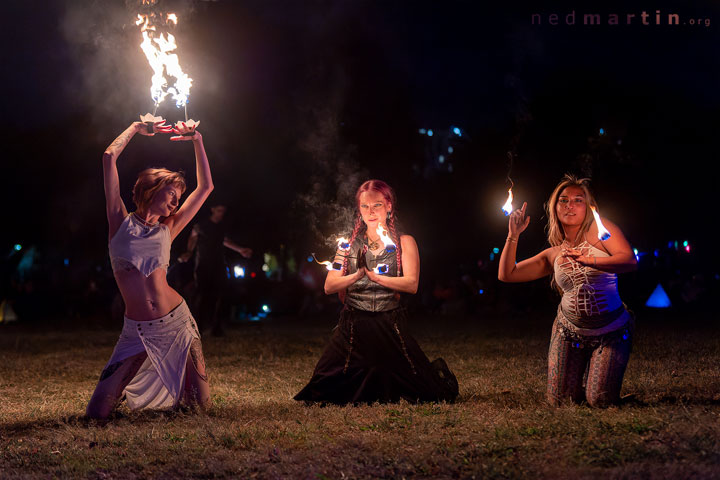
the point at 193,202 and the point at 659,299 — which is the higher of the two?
the point at 193,202

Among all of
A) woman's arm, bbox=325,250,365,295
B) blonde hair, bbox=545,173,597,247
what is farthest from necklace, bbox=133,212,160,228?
A: blonde hair, bbox=545,173,597,247

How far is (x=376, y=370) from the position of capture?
21.6ft

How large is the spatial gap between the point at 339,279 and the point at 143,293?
1.68 m

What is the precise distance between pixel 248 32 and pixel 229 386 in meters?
15.1

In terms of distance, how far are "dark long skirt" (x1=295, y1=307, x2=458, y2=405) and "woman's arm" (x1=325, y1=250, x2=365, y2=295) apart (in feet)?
1.25

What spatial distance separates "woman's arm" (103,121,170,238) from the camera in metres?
5.91

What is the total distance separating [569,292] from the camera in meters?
6.18

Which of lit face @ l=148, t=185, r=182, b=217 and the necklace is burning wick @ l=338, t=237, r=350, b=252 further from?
the necklace

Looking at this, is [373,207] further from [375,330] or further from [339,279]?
[375,330]

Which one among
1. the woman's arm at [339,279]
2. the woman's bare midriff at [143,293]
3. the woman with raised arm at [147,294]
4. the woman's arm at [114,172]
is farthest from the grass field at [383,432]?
the woman's arm at [114,172]

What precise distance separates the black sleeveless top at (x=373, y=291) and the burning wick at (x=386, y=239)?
3 cm

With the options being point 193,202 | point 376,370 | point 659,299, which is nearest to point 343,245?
point 376,370

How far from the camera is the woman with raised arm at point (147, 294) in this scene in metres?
5.97

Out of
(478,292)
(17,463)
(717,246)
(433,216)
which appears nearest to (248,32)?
(478,292)
